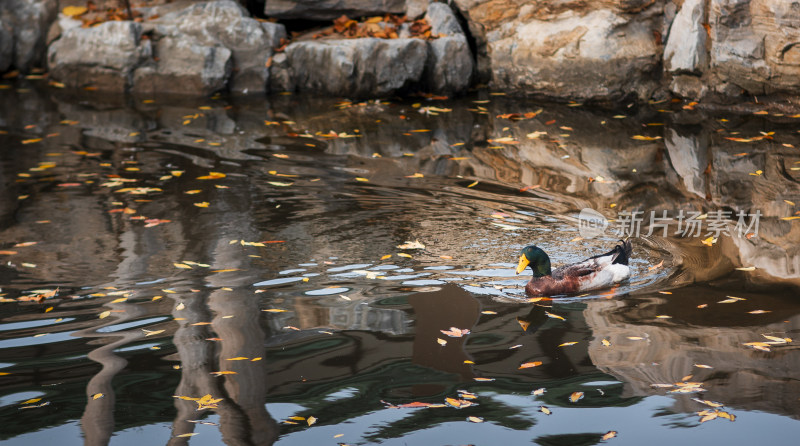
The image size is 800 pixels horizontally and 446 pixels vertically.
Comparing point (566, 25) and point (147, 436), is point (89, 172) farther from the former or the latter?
point (566, 25)

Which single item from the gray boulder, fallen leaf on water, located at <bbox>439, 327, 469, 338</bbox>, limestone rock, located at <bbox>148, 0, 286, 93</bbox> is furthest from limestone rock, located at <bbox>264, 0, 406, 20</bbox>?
fallen leaf on water, located at <bbox>439, 327, 469, 338</bbox>

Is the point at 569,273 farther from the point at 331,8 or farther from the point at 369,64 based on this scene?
the point at 331,8

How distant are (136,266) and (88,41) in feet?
26.1

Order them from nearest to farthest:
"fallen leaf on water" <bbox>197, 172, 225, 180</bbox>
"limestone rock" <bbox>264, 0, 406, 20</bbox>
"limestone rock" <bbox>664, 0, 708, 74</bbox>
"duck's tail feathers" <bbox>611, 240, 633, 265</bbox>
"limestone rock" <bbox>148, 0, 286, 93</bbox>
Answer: "duck's tail feathers" <bbox>611, 240, 633, 265</bbox> < "fallen leaf on water" <bbox>197, 172, 225, 180</bbox> < "limestone rock" <bbox>664, 0, 708, 74</bbox> < "limestone rock" <bbox>148, 0, 286, 93</bbox> < "limestone rock" <bbox>264, 0, 406, 20</bbox>

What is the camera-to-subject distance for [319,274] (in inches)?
238

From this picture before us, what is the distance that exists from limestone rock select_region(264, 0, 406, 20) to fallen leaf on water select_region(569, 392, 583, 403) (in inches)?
392

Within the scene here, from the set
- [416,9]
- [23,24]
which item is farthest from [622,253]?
[23,24]

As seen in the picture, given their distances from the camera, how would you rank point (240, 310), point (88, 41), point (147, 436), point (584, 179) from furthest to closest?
1. point (88, 41)
2. point (584, 179)
3. point (240, 310)
4. point (147, 436)

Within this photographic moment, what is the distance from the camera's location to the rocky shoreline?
34.9ft

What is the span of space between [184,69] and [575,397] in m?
9.90

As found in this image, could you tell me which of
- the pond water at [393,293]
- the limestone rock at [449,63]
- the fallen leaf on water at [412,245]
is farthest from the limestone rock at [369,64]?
the fallen leaf on water at [412,245]

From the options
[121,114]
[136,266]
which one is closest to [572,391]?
[136,266]

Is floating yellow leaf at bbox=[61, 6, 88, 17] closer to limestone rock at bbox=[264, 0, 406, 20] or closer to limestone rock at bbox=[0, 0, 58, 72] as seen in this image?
limestone rock at bbox=[0, 0, 58, 72]

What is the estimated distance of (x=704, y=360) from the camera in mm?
4754
